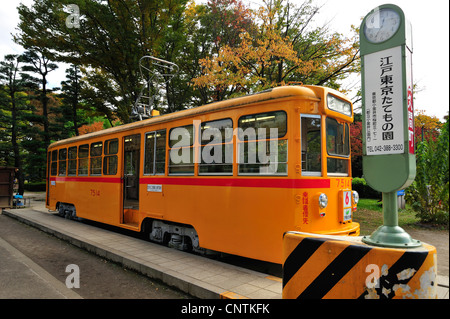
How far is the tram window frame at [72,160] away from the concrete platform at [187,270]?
358cm

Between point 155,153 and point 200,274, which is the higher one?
point 155,153

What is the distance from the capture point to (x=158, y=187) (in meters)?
6.48

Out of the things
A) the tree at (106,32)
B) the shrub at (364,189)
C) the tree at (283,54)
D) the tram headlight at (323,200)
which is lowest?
the shrub at (364,189)

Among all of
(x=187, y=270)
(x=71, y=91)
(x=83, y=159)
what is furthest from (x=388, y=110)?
(x=71, y=91)

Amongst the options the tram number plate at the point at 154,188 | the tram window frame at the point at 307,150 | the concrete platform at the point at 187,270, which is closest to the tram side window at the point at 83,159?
the concrete platform at the point at 187,270

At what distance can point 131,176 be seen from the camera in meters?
9.58

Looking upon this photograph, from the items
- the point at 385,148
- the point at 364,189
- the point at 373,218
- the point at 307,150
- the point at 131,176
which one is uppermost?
the point at 307,150

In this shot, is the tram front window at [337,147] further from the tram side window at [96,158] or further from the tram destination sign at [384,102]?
the tram side window at [96,158]

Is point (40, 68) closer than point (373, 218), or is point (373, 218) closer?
point (373, 218)

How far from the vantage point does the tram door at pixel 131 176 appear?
25.6 feet

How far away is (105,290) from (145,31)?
11.2 metres

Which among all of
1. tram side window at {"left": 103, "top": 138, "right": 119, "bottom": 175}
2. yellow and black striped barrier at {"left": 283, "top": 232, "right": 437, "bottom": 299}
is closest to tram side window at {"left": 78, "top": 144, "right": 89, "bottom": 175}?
tram side window at {"left": 103, "top": 138, "right": 119, "bottom": 175}

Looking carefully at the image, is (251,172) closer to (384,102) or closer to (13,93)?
(384,102)

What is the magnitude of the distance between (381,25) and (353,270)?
212 cm
